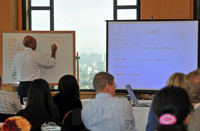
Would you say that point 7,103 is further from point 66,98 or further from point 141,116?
point 141,116

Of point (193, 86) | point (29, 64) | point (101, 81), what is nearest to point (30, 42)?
point (29, 64)

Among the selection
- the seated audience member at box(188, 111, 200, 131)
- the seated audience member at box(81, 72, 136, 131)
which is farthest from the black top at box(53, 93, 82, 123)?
the seated audience member at box(188, 111, 200, 131)

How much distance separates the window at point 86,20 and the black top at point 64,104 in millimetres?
3229

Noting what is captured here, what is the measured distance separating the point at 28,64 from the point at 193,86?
3704 millimetres

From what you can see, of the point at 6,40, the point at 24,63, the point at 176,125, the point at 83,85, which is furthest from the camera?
the point at 83,85

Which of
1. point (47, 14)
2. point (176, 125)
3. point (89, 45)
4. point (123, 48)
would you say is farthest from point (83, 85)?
point (176, 125)

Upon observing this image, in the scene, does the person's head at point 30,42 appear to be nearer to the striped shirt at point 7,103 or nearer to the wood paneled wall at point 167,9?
the wood paneled wall at point 167,9

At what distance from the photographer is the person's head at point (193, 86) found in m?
1.85

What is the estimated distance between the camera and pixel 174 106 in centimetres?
111

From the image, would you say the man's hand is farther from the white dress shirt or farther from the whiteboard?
the white dress shirt

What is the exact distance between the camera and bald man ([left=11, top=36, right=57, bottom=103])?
16.3ft

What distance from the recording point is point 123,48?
5145mm

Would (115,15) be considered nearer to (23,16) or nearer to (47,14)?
(47,14)

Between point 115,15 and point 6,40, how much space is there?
2.45 meters
